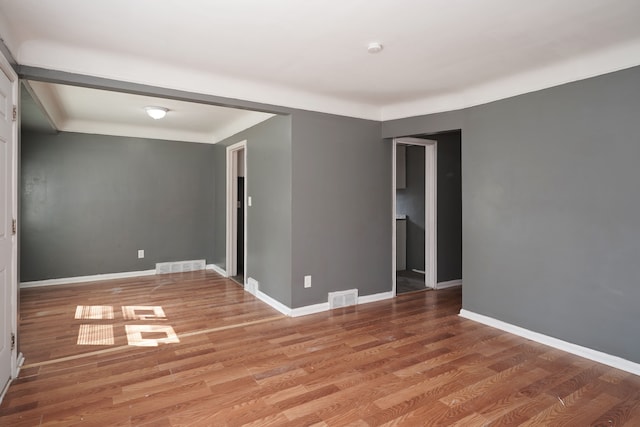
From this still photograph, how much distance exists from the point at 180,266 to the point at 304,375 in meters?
4.12

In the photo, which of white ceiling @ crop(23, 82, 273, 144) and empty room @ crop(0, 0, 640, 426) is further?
white ceiling @ crop(23, 82, 273, 144)

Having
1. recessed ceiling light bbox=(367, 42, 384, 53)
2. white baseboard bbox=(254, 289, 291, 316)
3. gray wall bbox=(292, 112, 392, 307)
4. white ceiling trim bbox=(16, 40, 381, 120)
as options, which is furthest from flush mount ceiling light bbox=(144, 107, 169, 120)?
recessed ceiling light bbox=(367, 42, 384, 53)

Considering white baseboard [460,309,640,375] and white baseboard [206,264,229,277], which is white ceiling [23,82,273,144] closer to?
white baseboard [206,264,229,277]

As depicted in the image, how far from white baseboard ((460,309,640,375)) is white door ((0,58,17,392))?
3.78 meters

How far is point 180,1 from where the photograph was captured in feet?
6.64

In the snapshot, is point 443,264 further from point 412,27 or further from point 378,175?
point 412,27

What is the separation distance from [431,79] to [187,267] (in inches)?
187

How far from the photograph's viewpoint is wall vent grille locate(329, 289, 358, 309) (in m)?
4.01

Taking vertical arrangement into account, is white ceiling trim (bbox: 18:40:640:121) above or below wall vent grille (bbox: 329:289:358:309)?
above

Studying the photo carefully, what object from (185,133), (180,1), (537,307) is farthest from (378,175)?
(185,133)

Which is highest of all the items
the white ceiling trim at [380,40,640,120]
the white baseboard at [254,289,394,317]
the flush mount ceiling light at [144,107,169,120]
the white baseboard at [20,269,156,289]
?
the flush mount ceiling light at [144,107,169,120]

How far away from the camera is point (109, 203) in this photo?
17.9 feet

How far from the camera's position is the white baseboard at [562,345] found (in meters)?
2.58

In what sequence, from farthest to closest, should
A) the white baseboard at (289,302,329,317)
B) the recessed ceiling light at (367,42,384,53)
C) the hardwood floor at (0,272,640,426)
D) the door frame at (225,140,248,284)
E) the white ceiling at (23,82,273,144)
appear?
the door frame at (225,140,248,284), the white ceiling at (23,82,273,144), the white baseboard at (289,302,329,317), the recessed ceiling light at (367,42,384,53), the hardwood floor at (0,272,640,426)
